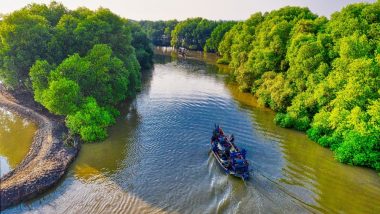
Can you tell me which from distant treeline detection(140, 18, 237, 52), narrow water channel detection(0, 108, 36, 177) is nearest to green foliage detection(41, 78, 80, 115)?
narrow water channel detection(0, 108, 36, 177)

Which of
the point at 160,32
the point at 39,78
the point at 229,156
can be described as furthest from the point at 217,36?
the point at 229,156

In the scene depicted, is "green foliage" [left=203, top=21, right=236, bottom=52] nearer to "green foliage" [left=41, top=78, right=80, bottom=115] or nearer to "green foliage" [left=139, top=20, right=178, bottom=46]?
"green foliage" [left=139, top=20, right=178, bottom=46]

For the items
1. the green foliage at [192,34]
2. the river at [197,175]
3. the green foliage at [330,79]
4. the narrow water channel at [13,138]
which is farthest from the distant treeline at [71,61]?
the green foliage at [192,34]

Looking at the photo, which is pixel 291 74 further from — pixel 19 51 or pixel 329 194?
pixel 19 51

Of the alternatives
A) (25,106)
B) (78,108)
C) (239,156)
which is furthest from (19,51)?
(239,156)

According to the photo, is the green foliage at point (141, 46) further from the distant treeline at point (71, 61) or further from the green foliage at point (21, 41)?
the green foliage at point (21, 41)
